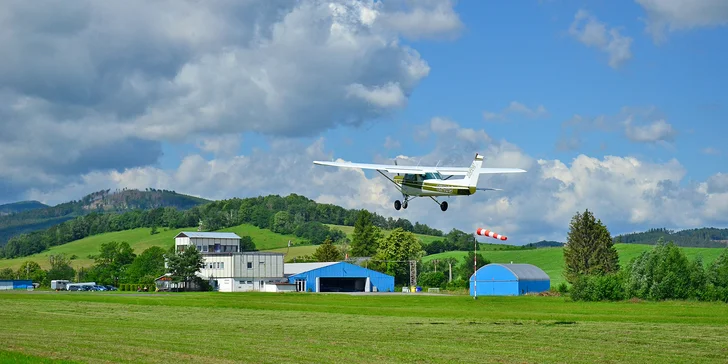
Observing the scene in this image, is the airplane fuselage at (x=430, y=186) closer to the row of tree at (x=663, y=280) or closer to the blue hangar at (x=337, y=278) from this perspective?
the row of tree at (x=663, y=280)

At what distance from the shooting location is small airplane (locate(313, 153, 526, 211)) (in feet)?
136

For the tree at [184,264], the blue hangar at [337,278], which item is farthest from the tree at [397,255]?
the tree at [184,264]

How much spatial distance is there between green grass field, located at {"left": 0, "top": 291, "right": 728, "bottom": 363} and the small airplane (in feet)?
22.7

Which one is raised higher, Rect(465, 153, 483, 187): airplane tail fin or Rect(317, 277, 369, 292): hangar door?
Rect(465, 153, 483, 187): airplane tail fin

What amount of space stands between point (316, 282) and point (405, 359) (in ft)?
302

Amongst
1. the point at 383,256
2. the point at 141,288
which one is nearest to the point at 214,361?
the point at 141,288

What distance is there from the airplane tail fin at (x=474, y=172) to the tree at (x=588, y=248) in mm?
73338

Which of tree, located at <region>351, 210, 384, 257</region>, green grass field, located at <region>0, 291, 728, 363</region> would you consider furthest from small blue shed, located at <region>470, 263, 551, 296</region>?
tree, located at <region>351, 210, 384, 257</region>

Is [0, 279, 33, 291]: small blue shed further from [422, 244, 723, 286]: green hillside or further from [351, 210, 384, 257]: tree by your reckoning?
[422, 244, 723, 286]: green hillside

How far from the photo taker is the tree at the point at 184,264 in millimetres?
112000

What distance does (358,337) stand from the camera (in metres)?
35.6

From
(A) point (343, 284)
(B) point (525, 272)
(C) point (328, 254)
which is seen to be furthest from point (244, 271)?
(B) point (525, 272)

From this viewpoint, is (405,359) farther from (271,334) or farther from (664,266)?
(664,266)

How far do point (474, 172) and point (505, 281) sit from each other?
6830cm
